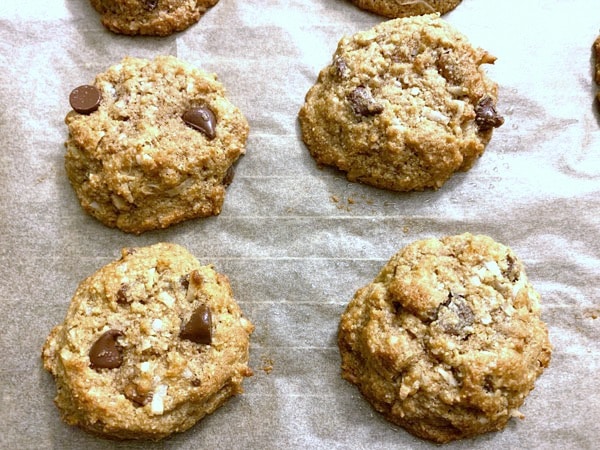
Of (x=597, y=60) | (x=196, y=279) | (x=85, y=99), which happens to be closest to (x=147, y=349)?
(x=196, y=279)

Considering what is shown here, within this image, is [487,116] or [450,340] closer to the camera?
[450,340]

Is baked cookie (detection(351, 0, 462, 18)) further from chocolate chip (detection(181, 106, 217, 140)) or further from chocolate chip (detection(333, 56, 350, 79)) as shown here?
chocolate chip (detection(181, 106, 217, 140))

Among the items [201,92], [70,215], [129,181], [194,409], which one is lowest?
[194,409]

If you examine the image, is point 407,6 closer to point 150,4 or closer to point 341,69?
point 341,69

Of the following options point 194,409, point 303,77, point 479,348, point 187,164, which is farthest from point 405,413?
point 303,77

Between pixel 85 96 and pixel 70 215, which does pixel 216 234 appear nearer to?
pixel 70 215

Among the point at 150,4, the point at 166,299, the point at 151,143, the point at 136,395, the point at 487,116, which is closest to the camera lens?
the point at 136,395
